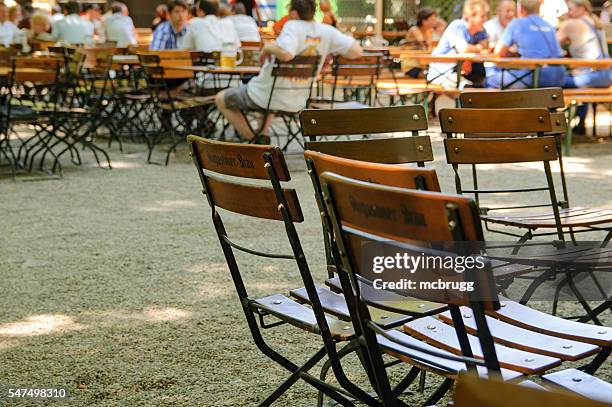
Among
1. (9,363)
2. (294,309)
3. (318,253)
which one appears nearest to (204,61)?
(318,253)

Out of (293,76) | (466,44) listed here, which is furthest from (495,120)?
(466,44)

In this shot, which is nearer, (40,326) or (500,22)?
(40,326)

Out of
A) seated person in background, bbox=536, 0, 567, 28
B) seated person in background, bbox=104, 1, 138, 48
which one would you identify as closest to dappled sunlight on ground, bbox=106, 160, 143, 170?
seated person in background, bbox=104, 1, 138, 48

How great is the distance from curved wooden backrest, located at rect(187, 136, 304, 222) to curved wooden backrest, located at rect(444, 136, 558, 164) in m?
1.18

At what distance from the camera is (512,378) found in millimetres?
2299

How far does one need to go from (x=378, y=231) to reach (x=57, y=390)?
1.85m

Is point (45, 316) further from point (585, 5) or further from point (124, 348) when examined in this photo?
point (585, 5)

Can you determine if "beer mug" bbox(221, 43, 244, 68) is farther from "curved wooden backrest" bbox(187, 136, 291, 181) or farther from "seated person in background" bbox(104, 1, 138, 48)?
"curved wooden backrest" bbox(187, 136, 291, 181)

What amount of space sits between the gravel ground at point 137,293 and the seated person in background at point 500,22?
4730mm

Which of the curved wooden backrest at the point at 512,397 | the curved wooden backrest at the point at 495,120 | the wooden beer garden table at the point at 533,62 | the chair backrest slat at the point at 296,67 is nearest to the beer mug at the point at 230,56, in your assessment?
the chair backrest slat at the point at 296,67

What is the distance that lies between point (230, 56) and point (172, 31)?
234 cm

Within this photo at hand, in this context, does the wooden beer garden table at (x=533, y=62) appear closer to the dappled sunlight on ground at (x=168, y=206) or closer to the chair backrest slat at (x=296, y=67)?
the chair backrest slat at (x=296, y=67)

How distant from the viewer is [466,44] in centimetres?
1152

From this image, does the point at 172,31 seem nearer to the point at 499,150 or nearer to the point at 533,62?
the point at 533,62
